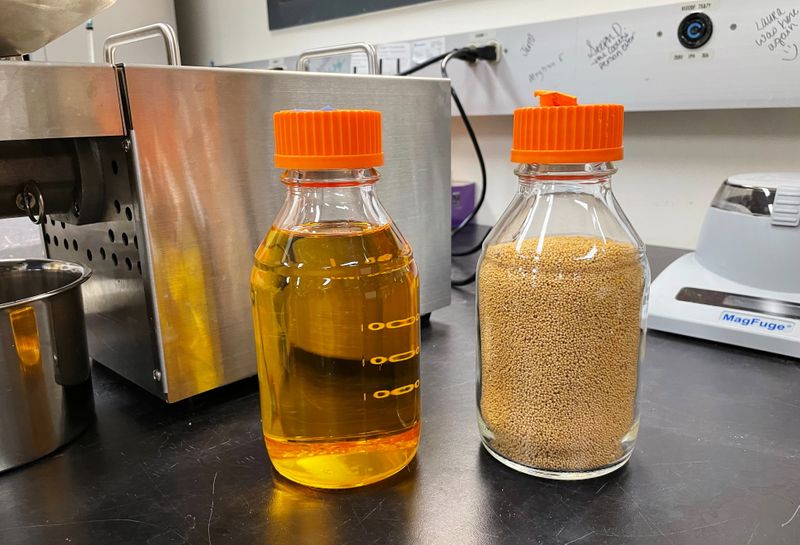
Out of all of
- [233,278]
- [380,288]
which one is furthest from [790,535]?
[233,278]

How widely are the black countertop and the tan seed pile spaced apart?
0.03 metres

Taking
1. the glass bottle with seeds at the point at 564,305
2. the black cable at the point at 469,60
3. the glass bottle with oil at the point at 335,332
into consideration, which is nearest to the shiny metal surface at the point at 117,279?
the glass bottle with oil at the point at 335,332

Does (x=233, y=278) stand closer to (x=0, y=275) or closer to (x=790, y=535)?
(x=0, y=275)

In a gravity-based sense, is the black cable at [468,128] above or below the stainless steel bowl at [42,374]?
above

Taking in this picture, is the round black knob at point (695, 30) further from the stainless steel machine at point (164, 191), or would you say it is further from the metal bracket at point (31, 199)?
the metal bracket at point (31, 199)

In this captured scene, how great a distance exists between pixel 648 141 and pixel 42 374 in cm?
75

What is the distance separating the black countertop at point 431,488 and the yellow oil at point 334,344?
21 mm

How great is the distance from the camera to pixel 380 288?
1.16 feet

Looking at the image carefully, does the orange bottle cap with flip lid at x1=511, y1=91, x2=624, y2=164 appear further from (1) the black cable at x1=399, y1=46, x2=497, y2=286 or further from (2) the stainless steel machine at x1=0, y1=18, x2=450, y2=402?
(1) the black cable at x1=399, y1=46, x2=497, y2=286

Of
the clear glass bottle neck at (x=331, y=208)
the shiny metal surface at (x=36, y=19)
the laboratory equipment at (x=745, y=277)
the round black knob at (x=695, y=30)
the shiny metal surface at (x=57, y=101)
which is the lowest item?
the laboratory equipment at (x=745, y=277)

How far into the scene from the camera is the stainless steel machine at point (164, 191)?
370 mm

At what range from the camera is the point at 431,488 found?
1.16ft

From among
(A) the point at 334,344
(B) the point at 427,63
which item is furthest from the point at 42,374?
(B) the point at 427,63

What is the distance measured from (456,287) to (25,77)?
0.51 meters
